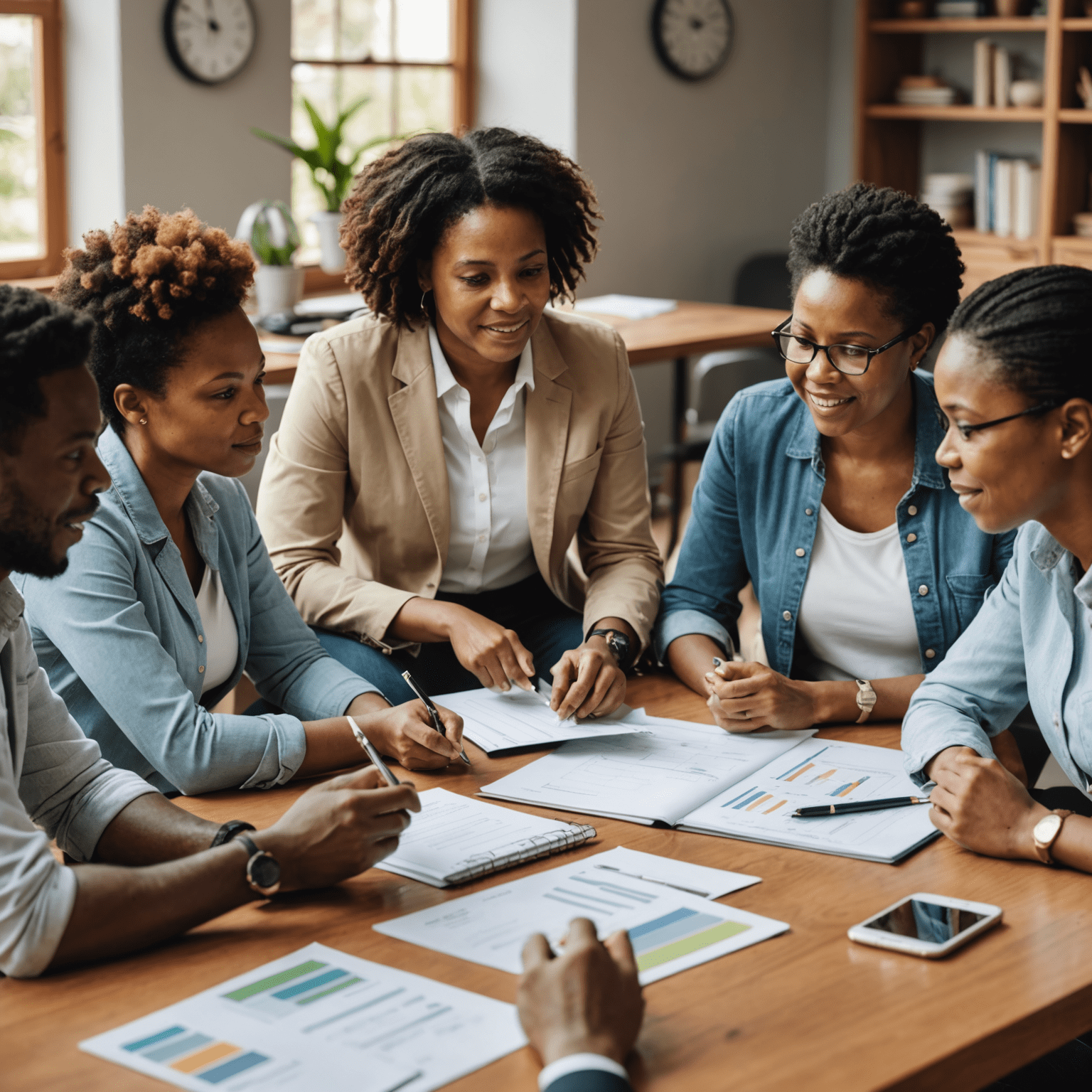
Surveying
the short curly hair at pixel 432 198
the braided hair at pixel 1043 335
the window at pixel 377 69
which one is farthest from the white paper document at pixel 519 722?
the window at pixel 377 69

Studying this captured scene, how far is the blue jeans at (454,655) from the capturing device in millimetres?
2234

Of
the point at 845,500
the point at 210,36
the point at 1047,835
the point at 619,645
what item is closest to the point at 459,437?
the point at 619,645

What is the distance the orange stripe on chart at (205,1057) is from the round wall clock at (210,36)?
4.07 m

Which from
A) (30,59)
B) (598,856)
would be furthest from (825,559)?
(30,59)

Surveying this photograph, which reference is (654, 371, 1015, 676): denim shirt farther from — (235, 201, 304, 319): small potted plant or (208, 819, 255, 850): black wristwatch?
(235, 201, 304, 319): small potted plant

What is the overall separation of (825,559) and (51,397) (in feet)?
3.96

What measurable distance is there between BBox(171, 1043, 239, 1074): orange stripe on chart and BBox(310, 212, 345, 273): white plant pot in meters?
3.50

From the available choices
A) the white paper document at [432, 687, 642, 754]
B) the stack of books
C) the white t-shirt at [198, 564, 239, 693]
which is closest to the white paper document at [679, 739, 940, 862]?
the white paper document at [432, 687, 642, 754]

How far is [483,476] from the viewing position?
2408mm

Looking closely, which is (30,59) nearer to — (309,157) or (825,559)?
(309,157)

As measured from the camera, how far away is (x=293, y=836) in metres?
1.32

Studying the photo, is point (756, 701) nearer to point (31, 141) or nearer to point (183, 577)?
point (183, 577)

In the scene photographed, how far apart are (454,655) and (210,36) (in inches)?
119

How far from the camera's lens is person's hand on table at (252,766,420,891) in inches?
51.7
